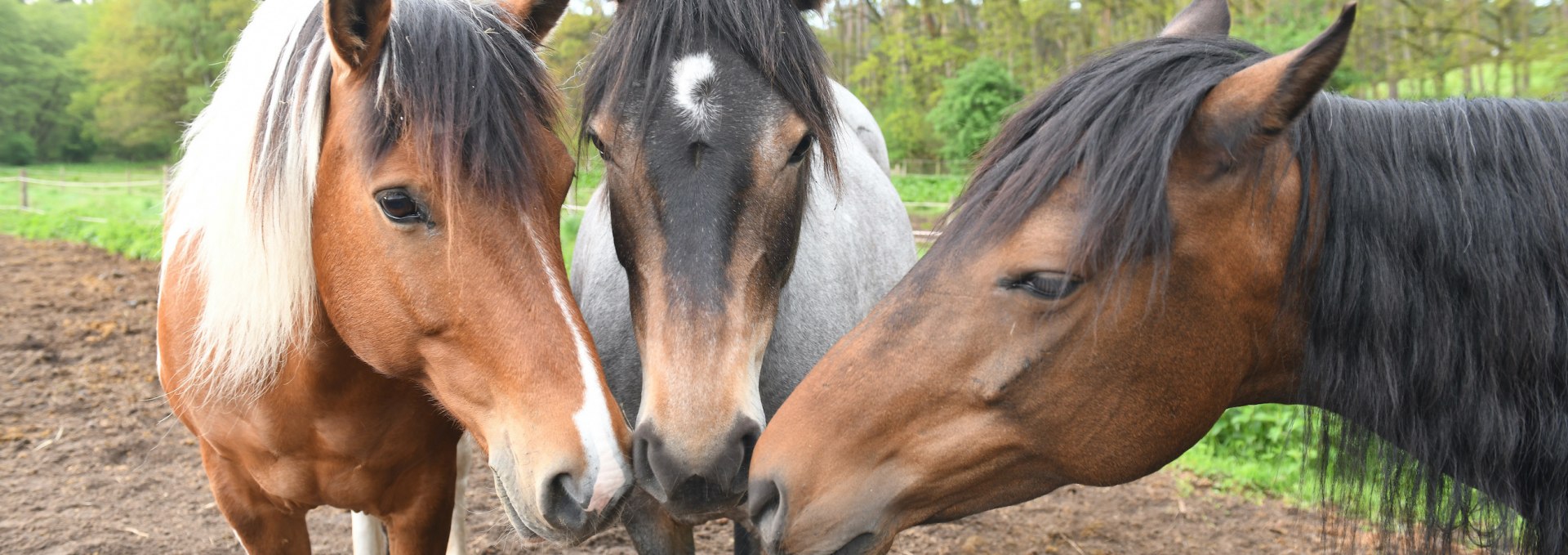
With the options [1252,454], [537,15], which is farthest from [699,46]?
[1252,454]

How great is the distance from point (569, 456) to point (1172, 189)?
1.37m

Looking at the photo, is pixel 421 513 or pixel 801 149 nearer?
pixel 801 149

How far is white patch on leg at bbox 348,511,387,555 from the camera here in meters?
3.88

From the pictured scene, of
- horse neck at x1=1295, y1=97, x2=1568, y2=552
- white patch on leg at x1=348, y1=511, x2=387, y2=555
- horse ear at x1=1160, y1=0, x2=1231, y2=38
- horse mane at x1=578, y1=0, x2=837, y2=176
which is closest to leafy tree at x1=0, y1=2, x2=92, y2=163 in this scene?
white patch on leg at x1=348, y1=511, x2=387, y2=555

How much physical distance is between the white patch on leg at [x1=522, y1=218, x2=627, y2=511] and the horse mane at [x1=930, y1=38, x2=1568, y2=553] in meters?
0.81

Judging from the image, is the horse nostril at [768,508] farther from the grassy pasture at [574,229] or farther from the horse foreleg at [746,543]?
the horse foreleg at [746,543]

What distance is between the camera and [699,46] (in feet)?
8.33

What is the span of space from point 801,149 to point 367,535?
2.65m

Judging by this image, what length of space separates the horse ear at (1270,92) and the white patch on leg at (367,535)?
11.5ft

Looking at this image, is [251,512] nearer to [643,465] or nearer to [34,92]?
[643,465]

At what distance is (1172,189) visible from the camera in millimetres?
1857

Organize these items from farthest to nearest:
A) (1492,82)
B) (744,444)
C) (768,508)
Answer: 1. (1492,82)
2. (744,444)
3. (768,508)

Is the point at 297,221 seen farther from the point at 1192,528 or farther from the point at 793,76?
the point at 1192,528

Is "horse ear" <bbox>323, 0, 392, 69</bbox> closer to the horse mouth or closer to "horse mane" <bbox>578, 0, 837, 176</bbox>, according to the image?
"horse mane" <bbox>578, 0, 837, 176</bbox>
